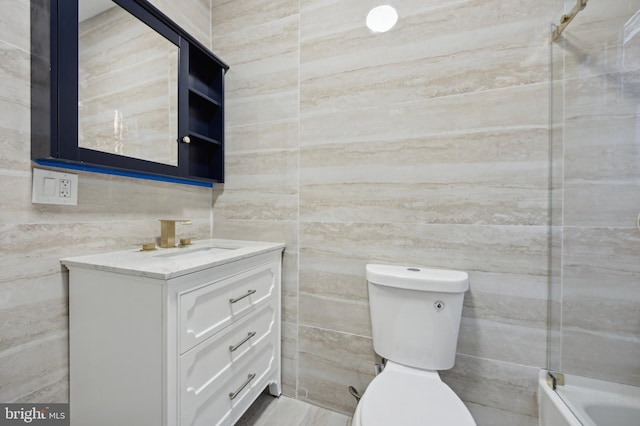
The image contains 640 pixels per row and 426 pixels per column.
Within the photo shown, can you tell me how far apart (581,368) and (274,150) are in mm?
1610

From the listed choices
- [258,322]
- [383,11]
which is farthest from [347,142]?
[258,322]

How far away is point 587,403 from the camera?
0.93 m

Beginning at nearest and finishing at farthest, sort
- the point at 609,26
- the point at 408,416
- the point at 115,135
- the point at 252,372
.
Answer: the point at 408,416, the point at 609,26, the point at 115,135, the point at 252,372

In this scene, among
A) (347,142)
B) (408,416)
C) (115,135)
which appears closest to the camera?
(408,416)

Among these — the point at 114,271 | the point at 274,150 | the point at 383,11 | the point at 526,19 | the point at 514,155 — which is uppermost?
the point at 383,11

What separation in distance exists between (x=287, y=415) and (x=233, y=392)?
422mm

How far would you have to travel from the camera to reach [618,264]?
0.91 meters

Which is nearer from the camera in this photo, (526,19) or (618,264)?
(618,264)

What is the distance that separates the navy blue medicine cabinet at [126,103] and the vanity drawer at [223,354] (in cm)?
76

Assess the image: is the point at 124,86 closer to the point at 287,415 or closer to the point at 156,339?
the point at 156,339

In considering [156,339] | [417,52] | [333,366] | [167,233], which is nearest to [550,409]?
[333,366]

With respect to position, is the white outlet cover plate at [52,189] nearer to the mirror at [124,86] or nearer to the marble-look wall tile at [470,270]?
the mirror at [124,86]

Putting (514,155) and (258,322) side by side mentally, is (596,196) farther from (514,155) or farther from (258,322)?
(258,322)

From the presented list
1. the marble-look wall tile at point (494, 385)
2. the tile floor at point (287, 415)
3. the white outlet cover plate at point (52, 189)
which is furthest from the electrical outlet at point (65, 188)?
the marble-look wall tile at point (494, 385)
